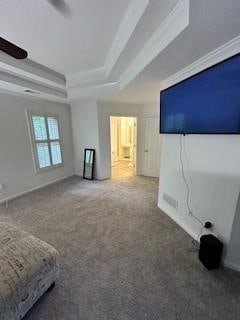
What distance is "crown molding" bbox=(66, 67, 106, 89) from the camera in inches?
120

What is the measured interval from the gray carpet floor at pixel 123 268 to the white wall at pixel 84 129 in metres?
2.03

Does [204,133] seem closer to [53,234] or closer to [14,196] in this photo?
[53,234]

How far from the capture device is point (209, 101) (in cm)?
179

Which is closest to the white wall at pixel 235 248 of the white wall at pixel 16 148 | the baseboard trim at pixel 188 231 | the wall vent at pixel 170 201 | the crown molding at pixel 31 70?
the baseboard trim at pixel 188 231

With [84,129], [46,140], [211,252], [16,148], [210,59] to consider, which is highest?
[210,59]

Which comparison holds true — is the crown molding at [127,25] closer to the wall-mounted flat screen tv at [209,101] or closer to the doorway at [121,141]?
the wall-mounted flat screen tv at [209,101]

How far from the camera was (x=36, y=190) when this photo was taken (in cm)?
406

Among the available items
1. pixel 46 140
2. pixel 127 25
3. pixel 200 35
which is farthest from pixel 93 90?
pixel 200 35

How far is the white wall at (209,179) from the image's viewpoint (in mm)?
1665

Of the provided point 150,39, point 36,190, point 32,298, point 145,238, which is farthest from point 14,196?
point 150,39

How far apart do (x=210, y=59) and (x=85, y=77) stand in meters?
2.39

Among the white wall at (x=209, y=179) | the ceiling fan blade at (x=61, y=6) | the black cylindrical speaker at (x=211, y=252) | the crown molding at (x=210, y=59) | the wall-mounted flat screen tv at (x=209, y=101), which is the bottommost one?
the black cylindrical speaker at (x=211, y=252)

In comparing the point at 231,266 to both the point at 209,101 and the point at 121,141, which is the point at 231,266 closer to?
the point at 209,101

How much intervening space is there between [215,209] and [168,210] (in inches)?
42.7
